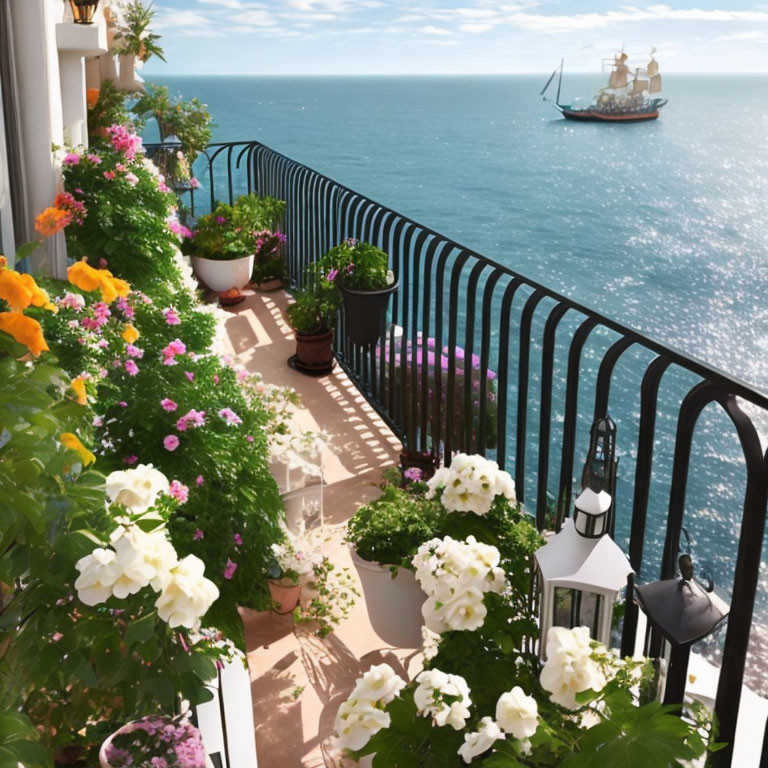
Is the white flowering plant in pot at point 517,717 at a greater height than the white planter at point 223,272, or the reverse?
the white flowering plant in pot at point 517,717

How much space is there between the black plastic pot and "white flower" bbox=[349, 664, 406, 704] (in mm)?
2658

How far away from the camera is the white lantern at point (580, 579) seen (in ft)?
5.75

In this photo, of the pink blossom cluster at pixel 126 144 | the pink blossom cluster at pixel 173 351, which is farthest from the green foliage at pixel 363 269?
the pink blossom cluster at pixel 173 351

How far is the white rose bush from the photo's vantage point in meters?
1.36

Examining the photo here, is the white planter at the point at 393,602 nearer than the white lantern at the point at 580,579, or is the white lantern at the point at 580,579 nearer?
the white lantern at the point at 580,579

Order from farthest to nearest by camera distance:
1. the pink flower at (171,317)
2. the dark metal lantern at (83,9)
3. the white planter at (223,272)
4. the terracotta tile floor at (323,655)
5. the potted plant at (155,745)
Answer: the white planter at (223,272) < the dark metal lantern at (83,9) < the pink flower at (171,317) < the terracotta tile floor at (323,655) < the potted plant at (155,745)

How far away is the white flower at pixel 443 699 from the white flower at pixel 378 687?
0.12m

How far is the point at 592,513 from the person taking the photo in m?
1.74

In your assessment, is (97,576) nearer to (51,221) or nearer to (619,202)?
(51,221)

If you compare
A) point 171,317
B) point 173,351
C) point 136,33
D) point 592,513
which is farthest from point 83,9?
point 592,513

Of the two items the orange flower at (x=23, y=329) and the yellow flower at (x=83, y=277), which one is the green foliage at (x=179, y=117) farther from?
the orange flower at (x=23, y=329)

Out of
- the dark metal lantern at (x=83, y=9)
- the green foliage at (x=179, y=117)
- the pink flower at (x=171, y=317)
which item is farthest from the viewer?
the green foliage at (x=179, y=117)

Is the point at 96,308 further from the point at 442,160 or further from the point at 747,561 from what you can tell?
the point at 442,160

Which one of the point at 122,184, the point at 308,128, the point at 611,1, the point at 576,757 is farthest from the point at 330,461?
the point at 611,1
